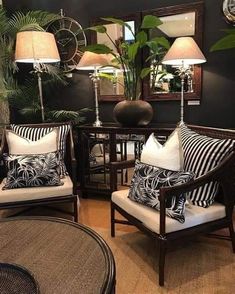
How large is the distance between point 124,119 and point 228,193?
4.19ft

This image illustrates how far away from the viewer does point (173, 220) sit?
1.72 m

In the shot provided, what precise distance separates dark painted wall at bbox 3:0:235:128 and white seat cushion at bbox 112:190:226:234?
137 cm

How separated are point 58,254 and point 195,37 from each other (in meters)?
2.55

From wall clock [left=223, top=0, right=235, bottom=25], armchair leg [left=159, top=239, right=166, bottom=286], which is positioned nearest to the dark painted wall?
wall clock [left=223, top=0, right=235, bottom=25]

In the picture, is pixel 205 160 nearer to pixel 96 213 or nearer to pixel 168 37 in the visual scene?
pixel 96 213

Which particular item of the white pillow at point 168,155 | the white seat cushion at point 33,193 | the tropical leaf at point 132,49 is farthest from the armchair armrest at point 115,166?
the tropical leaf at point 132,49

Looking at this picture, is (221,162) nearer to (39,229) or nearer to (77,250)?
(77,250)

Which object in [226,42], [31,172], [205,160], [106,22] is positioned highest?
[106,22]

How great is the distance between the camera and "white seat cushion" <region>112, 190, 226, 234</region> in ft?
5.66

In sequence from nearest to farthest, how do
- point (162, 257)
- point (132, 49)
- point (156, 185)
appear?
point (162, 257) → point (156, 185) → point (132, 49)

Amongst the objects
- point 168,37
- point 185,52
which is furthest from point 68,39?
point 185,52

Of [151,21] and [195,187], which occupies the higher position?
[151,21]

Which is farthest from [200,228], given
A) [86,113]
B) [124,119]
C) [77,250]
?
[86,113]

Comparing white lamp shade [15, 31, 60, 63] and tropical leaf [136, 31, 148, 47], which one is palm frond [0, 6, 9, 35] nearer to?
white lamp shade [15, 31, 60, 63]
